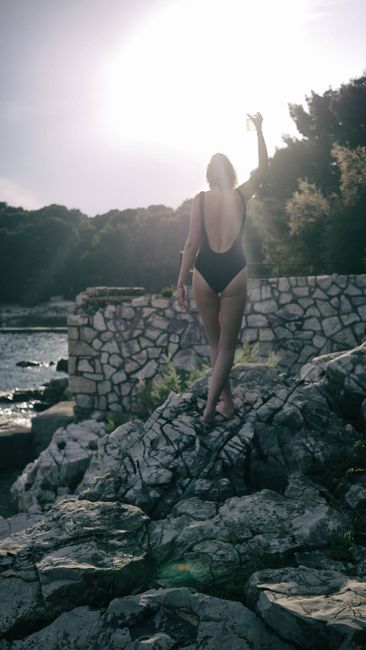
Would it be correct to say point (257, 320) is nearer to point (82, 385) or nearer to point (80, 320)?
point (80, 320)

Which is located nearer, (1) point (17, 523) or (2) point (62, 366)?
(1) point (17, 523)

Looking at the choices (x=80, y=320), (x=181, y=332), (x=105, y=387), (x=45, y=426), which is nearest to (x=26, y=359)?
(x=80, y=320)

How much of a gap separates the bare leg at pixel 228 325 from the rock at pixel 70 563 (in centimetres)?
119

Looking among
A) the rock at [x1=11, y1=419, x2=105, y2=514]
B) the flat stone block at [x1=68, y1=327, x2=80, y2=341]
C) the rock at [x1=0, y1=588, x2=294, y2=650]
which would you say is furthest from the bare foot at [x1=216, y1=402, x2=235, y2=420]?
the flat stone block at [x1=68, y1=327, x2=80, y2=341]

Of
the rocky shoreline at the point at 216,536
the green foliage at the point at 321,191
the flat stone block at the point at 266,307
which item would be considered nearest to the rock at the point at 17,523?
the rocky shoreline at the point at 216,536

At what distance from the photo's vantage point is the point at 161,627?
7.87ft

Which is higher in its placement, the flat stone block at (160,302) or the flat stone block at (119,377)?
the flat stone block at (160,302)

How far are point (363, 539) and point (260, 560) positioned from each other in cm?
64

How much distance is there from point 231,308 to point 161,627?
233 cm

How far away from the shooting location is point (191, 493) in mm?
3736

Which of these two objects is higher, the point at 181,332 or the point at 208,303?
the point at 208,303

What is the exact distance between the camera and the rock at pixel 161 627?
225 centimetres

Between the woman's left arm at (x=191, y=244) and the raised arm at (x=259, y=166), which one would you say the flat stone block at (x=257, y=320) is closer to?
the woman's left arm at (x=191, y=244)

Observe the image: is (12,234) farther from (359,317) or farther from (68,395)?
(359,317)
